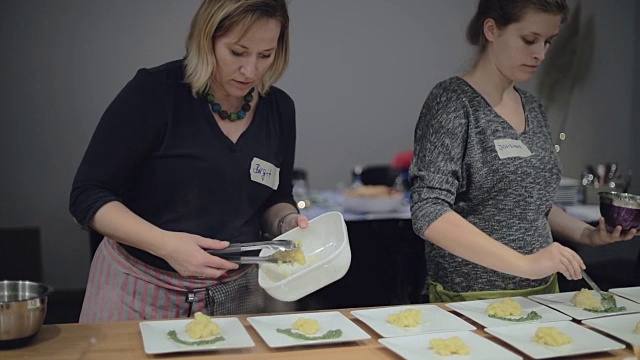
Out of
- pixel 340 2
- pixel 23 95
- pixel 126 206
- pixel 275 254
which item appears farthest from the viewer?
pixel 340 2

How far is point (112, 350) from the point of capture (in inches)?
65.8

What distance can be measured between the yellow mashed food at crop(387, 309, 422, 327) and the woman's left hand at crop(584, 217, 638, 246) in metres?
0.68

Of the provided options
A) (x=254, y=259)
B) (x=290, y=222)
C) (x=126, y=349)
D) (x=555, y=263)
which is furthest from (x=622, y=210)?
(x=126, y=349)

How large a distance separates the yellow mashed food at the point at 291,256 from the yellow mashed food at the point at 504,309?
1.62 feet

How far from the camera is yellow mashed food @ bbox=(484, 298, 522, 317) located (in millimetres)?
1968

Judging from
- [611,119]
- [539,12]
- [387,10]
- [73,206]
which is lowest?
[73,206]

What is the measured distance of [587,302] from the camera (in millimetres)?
2053

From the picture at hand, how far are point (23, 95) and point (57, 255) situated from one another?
0.74m

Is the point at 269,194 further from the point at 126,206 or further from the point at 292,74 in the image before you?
the point at 292,74

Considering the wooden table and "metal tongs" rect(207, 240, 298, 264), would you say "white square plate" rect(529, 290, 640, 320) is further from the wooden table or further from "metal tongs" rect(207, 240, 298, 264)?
"metal tongs" rect(207, 240, 298, 264)

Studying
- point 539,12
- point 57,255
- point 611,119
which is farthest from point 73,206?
point 611,119

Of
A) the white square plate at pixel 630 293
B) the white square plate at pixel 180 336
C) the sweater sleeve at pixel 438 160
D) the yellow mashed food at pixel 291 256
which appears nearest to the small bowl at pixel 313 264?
the yellow mashed food at pixel 291 256

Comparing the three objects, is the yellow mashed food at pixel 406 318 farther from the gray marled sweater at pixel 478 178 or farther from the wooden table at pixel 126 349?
the gray marled sweater at pixel 478 178

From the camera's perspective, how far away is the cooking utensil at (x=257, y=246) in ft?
6.12
